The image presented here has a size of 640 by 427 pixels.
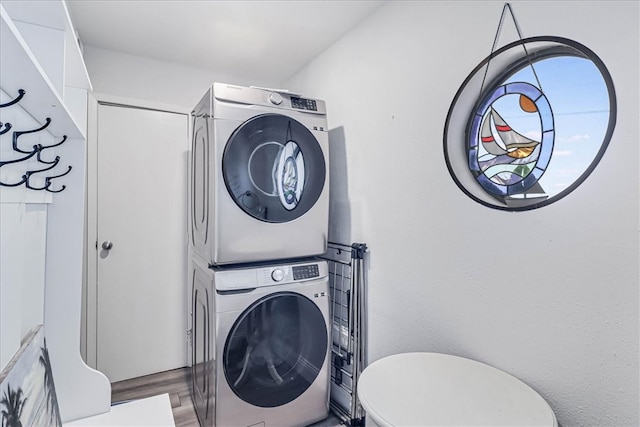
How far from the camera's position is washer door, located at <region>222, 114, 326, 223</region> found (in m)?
1.74

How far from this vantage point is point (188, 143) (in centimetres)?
270

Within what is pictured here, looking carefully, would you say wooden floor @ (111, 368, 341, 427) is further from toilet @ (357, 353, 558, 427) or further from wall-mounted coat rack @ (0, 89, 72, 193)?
wall-mounted coat rack @ (0, 89, 72, 193)

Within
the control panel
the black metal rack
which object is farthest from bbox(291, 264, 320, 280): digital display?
the black metal rack

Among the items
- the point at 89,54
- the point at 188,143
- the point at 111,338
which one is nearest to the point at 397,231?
the point at 188,143

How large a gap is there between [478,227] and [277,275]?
3.39 feet

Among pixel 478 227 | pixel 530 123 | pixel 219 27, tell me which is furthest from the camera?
pixel 219 27

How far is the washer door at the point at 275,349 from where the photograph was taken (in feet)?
5.60

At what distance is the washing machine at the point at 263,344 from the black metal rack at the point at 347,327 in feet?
0.50

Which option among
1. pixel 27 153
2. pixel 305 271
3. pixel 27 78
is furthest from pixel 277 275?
pixel 27 78

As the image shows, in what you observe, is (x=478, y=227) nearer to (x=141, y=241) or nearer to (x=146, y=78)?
(x=141, y=241)

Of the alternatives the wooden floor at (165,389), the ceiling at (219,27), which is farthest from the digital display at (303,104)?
the wooden floor at (165,389)

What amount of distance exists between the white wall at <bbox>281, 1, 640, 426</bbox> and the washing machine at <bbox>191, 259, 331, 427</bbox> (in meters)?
0.35

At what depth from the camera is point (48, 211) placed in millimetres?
1265

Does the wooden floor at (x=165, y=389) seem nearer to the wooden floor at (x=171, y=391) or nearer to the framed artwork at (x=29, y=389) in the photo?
the wooden floor at (x=171, y=391)
